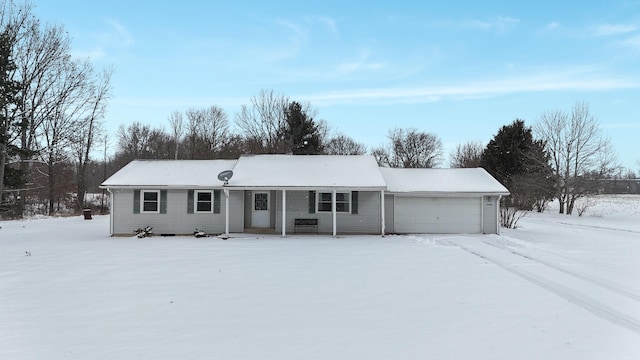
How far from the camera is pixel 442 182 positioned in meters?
19.1

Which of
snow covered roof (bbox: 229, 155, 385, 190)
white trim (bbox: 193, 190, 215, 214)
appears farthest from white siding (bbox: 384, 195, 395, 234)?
white trim (bbox: 193, 190, 215, 214)

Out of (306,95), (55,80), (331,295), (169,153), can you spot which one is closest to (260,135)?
(306,95)

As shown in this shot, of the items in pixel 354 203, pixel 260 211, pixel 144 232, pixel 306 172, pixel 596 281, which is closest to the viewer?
pixel 596 281

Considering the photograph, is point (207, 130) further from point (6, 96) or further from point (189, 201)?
point (189, 201)

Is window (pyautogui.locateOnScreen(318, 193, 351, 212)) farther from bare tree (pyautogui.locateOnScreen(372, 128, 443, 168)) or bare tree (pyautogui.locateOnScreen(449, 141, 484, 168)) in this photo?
bare tree (pyautogui.locateOnScreen(449, 141, 484, 168))

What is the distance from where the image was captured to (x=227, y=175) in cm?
A: 1703

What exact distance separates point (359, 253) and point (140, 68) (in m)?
12.2

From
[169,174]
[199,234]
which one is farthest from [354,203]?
[169,174]

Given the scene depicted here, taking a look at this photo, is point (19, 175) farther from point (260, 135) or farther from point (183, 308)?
point (183, 308)

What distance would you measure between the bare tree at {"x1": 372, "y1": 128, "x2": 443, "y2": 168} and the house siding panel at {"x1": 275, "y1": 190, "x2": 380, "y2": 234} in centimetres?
3289

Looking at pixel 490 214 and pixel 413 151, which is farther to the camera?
pixel 413 151

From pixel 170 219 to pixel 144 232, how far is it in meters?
1.14

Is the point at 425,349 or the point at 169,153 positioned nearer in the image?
the point at 425,349

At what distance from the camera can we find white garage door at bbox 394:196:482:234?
18.3 metres
